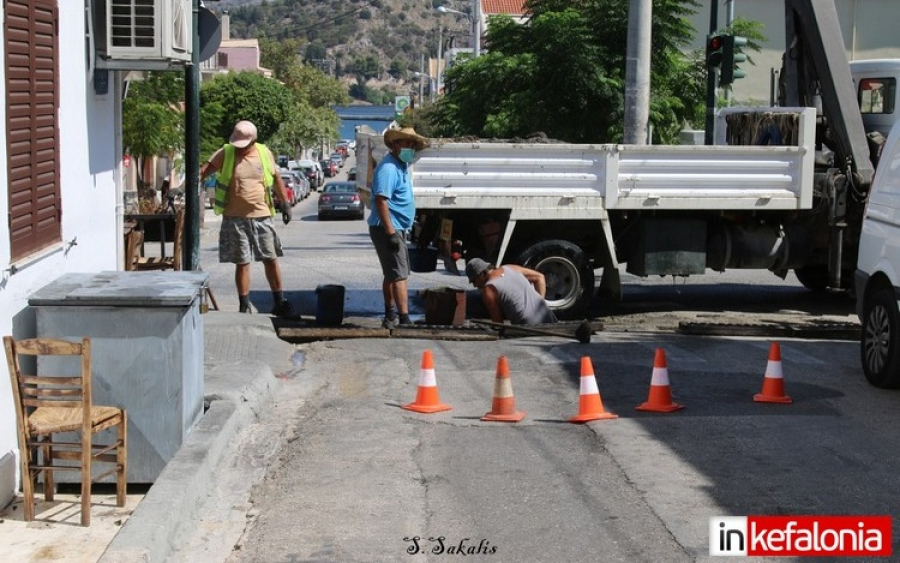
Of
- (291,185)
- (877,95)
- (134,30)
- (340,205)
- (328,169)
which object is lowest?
(328,169)

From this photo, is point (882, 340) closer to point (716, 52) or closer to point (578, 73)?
point (716, 52)

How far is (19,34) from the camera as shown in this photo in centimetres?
730

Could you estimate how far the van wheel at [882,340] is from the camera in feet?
32.5

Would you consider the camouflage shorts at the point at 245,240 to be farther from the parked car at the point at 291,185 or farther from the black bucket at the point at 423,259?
the parked car at the point at 291,185

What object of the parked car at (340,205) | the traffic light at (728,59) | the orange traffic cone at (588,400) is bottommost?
the parked car at (340,205)

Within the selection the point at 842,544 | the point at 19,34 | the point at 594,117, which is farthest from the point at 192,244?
the point at 594,117

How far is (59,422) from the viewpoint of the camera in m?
6.81

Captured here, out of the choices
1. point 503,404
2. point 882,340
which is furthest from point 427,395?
point 882,340

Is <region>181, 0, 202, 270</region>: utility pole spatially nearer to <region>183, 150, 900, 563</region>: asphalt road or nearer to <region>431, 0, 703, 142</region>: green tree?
<region>183, 150, 900, 563</region>: asphalt road

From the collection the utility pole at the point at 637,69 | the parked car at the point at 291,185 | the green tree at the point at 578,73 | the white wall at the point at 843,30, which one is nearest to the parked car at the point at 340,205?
the parked car at the point at 291,185

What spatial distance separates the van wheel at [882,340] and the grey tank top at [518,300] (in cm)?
343

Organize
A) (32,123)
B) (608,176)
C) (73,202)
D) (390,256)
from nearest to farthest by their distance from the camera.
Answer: (32,123) → (73,202) → (390,256) → (608,176)

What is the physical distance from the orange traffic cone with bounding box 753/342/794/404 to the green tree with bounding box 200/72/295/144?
2064 inches

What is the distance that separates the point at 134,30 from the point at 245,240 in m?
3.51
